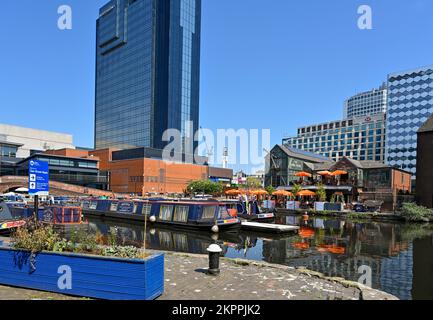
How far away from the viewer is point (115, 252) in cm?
650

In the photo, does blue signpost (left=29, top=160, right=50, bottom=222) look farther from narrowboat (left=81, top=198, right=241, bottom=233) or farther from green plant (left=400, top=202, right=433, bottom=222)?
green plant (left=400, top=202, right=433, bottom=222)

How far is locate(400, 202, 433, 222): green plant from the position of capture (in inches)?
1256

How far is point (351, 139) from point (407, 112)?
1914cm

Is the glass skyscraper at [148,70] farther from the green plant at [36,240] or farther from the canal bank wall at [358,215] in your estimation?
the green plant at [36,240]

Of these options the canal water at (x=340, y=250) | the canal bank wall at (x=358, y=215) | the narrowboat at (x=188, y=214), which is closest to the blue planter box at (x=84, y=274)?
the canal water at (x=340, y=250)

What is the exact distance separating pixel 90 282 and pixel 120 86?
116m

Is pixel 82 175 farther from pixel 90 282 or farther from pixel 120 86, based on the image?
pixel 90 282

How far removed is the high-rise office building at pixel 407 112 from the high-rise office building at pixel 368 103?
64.9m

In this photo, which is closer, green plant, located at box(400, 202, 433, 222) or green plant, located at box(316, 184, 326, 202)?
green plant, located at box(400, 202, 433, 222)

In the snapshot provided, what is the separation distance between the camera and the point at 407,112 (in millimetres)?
103562

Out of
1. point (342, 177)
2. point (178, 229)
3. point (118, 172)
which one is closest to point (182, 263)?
point (178, 229)

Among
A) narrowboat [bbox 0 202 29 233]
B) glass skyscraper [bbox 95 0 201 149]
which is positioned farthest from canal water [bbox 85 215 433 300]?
glass skyscraper [bbox 95 0 201 149]

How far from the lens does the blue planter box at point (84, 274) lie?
230 inches

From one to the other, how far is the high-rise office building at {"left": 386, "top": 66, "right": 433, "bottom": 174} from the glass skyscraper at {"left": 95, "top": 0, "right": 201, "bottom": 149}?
6461cm
